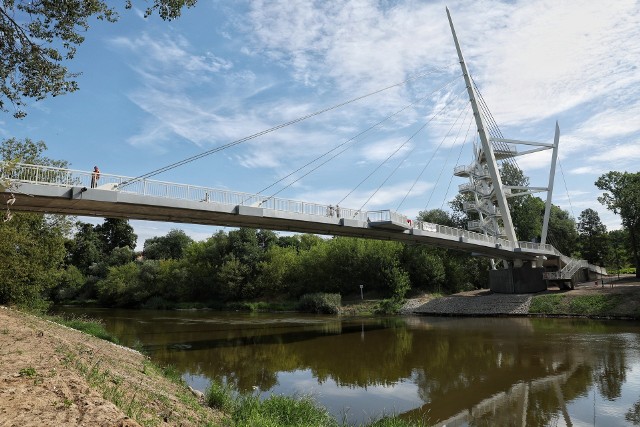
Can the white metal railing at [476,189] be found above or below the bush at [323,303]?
above

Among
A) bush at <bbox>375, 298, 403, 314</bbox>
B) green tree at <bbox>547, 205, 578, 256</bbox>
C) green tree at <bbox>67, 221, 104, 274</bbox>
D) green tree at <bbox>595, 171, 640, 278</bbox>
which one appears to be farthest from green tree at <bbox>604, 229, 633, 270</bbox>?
green tree at <bbox>67, 221, 104, 274</bbox>

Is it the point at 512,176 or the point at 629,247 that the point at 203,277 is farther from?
the point at 629,247

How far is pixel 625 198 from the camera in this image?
40.8 meters

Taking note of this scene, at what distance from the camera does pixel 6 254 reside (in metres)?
21.5

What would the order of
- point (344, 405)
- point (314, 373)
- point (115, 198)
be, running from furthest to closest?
1. point (115, 198)
2. point (314, 373)
3. point (344, 405)

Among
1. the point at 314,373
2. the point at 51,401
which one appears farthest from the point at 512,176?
the point at 51,401

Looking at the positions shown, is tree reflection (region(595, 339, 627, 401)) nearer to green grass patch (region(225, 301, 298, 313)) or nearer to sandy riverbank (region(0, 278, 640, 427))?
sandy riverbank (region(0, 278, 640, 427))

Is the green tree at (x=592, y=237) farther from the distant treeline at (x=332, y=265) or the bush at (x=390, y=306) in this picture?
the bush at (x=390, y=306)

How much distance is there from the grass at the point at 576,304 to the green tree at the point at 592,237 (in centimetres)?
2826

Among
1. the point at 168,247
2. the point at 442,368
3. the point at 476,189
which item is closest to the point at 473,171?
the point at 476,189

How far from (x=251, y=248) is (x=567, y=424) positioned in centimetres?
5204

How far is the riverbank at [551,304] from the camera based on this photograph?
30.3m

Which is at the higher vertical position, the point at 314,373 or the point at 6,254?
the point at 6,254

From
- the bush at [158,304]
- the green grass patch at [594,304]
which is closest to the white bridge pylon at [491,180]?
the green grass patch at [594,304]
